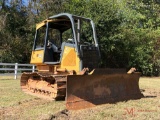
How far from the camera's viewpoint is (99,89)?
6941mm

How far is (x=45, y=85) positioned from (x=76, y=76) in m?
1.64

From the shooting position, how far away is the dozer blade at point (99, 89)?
632 centimetres

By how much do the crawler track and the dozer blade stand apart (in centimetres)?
57

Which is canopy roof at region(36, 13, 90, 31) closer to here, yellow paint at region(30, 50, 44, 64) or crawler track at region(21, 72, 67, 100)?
yellow paint at region(30, 50, 44, 64)

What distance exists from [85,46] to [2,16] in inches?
598

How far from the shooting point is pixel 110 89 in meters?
7.24

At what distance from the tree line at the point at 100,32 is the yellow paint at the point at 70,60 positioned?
1273 centimetres

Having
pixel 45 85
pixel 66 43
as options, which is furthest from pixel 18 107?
pixel 66 43

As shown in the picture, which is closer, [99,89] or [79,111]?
[79,111]

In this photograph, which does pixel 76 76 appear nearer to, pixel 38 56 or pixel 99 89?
pixel 99 89

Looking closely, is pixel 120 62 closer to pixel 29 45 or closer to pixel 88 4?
pixel 88 4

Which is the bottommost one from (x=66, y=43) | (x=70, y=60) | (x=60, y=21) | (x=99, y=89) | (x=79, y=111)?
(x=79, y=111)

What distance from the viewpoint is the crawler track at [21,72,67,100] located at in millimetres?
6877

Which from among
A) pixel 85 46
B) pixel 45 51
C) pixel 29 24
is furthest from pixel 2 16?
pixel 85 46
